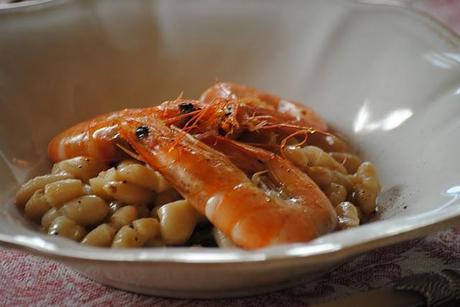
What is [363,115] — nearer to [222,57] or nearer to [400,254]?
[222,57]

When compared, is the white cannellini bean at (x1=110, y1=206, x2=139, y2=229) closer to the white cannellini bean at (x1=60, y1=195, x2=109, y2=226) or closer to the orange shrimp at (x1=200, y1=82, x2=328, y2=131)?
the white cannellini bean at (x1=60, y1=195, x2=109, y2=226)

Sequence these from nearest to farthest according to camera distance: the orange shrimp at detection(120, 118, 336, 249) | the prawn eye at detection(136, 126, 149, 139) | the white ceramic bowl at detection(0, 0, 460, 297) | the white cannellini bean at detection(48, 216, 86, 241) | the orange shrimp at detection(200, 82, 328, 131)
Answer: the orange shrimp at detection(120, 118, 336, 249) < the white cannellini bean at detection(48, 216, 86, 241) < the prawn eye at detection(136, 126, 149, 139) < the white ceramic bowl at detection(0, 0, 460, 297) < the orange shrimp at detection(200, 82, 328, 131)

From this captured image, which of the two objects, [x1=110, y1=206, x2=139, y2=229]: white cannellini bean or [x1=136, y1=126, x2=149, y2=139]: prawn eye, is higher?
[x1=136, y1=126, x2=149, y2=139]: prawn eye

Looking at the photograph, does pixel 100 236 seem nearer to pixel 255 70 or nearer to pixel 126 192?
pixel 126 192

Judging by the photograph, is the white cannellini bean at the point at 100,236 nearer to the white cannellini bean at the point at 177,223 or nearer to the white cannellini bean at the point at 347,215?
the white cannellini bean at the point at 177,223

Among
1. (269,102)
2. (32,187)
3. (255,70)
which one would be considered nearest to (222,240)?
(32,187)

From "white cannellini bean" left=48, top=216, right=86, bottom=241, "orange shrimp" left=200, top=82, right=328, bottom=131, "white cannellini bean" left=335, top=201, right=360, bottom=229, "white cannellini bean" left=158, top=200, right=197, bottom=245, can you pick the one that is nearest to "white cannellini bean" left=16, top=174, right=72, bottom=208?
"white cannellini bean" left=48, top=216, right=86, bottom=241

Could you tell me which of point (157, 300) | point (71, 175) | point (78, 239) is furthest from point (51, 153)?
point (157, 300)
